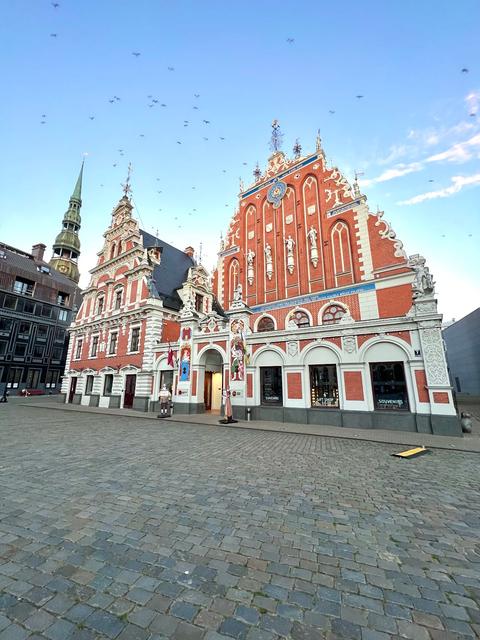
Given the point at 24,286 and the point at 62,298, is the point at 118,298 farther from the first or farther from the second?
the point at 62,298

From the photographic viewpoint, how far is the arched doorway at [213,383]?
22.3 meters

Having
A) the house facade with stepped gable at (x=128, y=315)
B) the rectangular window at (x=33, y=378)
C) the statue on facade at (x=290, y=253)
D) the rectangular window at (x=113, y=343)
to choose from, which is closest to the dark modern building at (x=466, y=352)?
the statue on facade at (x=290, y=253)

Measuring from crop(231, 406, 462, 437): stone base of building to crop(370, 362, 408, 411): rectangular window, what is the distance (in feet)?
1.47

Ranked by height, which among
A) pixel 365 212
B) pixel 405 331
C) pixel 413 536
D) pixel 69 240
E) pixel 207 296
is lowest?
pixel 413 536

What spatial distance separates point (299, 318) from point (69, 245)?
70132 mm

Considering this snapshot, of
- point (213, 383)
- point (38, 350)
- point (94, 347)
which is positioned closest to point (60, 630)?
point (213, 383)

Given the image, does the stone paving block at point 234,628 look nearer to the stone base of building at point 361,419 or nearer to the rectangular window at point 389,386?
the stone base of building at point 361,419

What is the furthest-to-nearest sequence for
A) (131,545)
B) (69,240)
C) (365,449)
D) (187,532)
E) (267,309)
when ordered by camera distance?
(69,240)
(267,309)
(365,449)
(187,532)
(131,545)

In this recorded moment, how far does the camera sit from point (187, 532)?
368 cm

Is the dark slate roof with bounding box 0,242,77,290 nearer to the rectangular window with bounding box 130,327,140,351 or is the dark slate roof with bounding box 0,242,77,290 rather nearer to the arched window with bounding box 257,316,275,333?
the rectangular window with bounding box 130,327,140,351

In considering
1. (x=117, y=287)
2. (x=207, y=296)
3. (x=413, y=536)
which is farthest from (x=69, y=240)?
(x=413, y=536)

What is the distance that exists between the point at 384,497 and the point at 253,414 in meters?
11.9

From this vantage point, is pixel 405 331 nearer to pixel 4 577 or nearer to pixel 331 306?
pixel 331 306

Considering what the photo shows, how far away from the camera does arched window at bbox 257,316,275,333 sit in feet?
69.8
